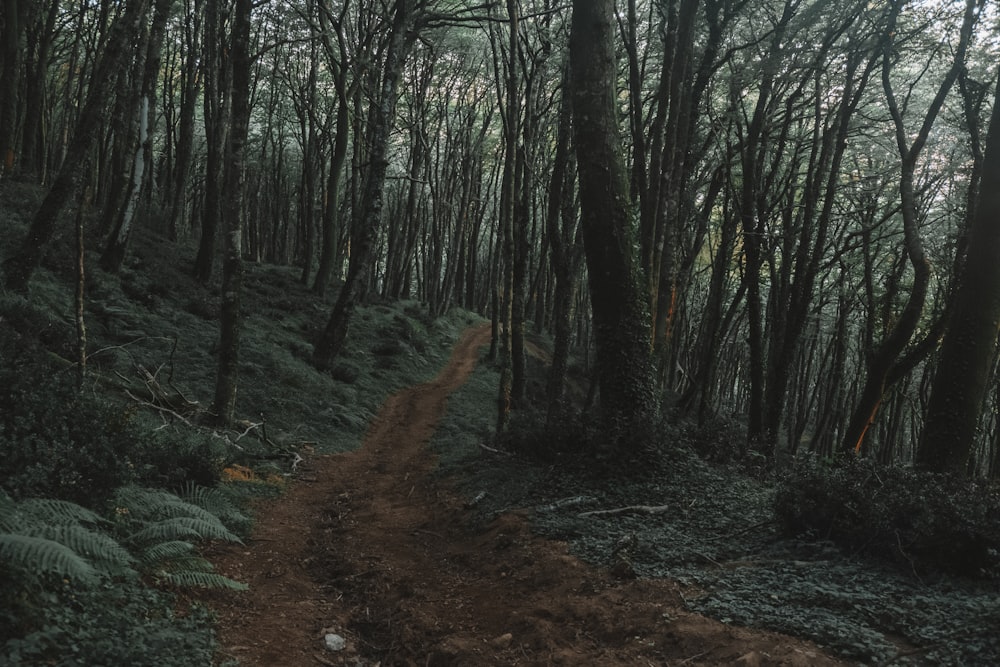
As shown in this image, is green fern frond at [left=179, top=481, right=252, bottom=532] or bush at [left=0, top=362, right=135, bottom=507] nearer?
bush at [left=0, top=362, right=135, bottom=507]

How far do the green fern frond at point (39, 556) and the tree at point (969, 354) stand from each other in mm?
8015

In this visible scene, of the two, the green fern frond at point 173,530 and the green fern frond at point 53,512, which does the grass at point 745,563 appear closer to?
the green fern frond at point 173,530

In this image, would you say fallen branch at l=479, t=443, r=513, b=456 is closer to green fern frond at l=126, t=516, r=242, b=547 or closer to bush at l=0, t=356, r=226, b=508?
bush at l=0, t=356, r=226, b=508

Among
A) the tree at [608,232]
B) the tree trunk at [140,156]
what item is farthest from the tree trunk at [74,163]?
the tree at [608,232]

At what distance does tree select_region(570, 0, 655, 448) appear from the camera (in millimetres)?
8273

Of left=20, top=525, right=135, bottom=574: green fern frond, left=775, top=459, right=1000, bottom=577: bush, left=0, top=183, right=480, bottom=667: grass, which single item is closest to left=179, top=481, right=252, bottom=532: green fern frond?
left=0, top=183, right=480, bottom=667: grass

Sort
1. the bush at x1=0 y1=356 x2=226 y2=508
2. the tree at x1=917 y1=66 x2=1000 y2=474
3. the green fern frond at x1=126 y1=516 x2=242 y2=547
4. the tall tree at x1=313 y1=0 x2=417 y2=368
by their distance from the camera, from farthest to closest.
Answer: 1. the tall tree at x1=313 y1=0 x2=417 y2=368
2. the tree at x1=917 y1=66 x2=1000 y2=474
3. the bush at x1=0 y1=356 x2=226 y2=508
4. the green fern frond at x1=126 y1=516 x2=242 y2=547

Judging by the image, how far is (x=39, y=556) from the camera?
3180 mm

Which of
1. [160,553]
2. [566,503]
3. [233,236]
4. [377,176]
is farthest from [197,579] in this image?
[377,176]

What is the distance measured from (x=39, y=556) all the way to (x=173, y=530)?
1.72m

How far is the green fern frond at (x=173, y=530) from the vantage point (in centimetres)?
462

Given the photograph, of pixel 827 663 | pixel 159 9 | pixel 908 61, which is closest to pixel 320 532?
pixel 827 663

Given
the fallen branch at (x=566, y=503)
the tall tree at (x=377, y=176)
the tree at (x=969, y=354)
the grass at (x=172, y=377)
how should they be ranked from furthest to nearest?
the tall tree at (x=377, y=176), the tree at (x=969, y=354), the fallen branch at (x=566, y=503), the grass at (x=172, y=377)

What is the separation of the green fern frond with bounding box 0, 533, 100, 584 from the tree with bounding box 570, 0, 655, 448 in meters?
6.05
